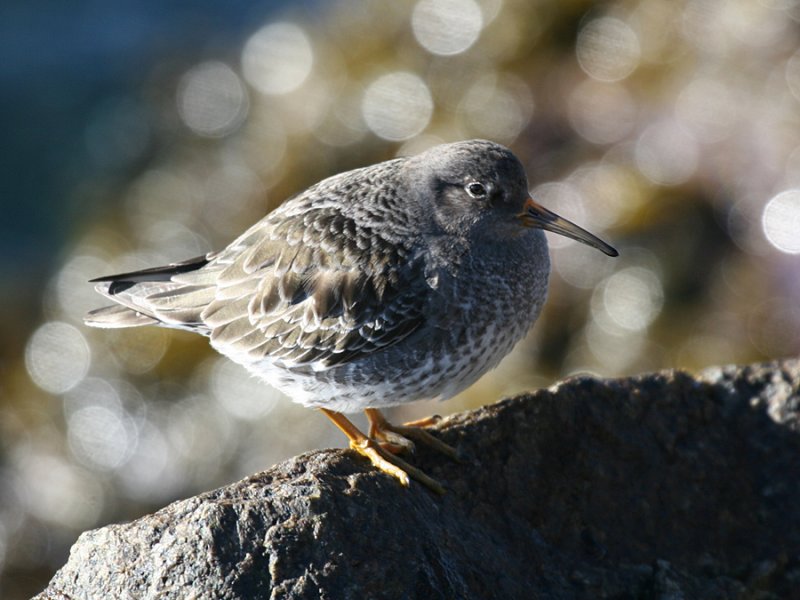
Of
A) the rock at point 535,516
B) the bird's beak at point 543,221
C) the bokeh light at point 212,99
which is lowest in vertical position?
the rock at point 535,516

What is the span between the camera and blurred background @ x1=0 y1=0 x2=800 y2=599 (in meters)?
10.5

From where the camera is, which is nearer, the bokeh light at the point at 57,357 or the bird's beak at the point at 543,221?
the bird's beak at the point at 543,221

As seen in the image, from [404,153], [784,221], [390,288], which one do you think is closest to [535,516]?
[390,288]

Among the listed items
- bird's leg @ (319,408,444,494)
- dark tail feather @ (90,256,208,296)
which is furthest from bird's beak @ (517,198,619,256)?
dark tail feather @ (90,256,208,296)

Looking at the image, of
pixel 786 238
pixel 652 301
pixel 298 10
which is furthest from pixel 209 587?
pixel 298 10

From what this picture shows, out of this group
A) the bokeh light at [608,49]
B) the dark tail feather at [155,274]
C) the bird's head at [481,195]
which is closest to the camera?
the bird's head at [481,195]

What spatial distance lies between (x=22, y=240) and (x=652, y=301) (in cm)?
972

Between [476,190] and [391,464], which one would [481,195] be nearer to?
[476,190]

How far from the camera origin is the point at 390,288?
19.3ft

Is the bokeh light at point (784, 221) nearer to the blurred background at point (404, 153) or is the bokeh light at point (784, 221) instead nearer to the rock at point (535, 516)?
the blurred background at point (404, 153)

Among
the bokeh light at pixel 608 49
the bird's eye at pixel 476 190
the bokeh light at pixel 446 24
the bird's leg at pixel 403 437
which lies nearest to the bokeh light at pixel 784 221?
the bokeh light at pixel 608 49

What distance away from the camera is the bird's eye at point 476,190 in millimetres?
6070

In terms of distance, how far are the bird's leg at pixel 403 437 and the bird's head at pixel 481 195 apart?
116 centimetres

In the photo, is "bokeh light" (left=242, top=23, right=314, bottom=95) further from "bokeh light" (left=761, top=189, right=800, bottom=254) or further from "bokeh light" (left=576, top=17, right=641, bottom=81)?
"bokeh light" (left=761, top=189, right=800, bottom=254)
